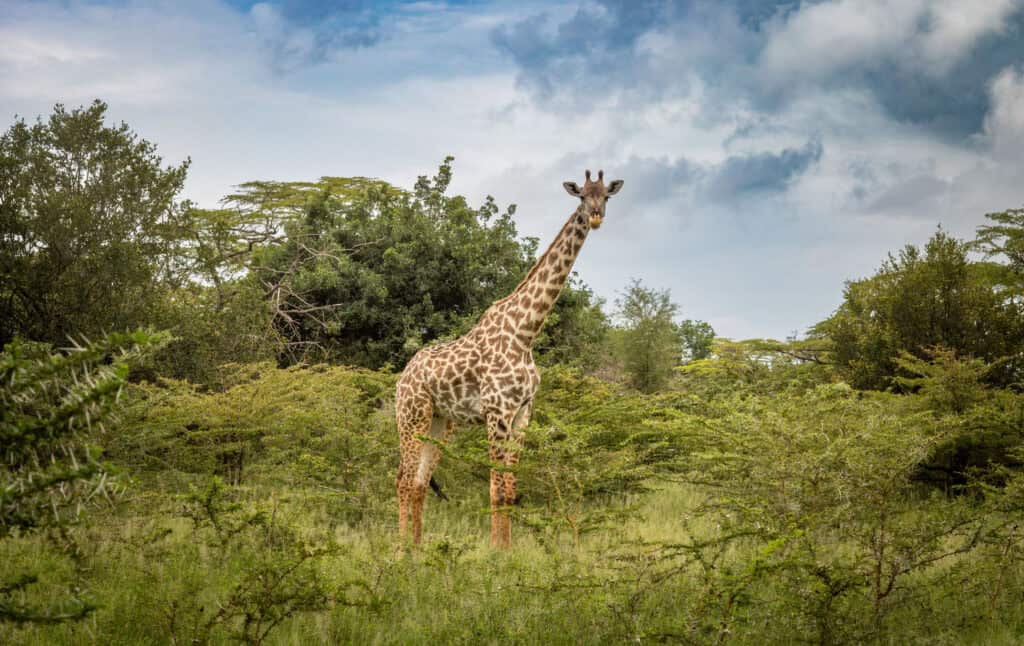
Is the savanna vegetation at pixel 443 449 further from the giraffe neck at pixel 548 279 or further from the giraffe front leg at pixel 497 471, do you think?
the giraffe neck at pixel 548 279

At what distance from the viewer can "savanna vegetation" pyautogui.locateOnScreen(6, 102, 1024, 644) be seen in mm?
4816

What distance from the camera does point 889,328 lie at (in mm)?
15352

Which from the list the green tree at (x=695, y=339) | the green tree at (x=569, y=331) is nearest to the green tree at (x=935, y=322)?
the green tree at (x=569, y=331)

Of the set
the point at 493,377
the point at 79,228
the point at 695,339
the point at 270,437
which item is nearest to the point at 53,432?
the point at 493,377

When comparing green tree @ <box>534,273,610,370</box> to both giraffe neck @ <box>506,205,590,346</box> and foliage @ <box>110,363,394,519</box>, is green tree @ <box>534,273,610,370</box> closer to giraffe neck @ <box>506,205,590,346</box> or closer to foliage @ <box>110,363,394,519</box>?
foliage @ <box>110,363,394,519</box>

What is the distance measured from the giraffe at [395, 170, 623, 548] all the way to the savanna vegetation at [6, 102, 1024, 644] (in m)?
0.48

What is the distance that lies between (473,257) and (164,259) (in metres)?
7.97

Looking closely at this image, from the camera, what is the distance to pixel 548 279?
8898 mm

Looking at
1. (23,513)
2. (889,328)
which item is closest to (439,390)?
(23,513)

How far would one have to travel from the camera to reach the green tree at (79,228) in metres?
11.9

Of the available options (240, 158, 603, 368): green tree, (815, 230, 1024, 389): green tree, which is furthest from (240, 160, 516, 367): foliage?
(815, 230, 1024, 389): green tree

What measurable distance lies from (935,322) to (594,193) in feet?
31.2

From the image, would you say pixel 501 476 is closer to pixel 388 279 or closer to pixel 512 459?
pixel 512 459

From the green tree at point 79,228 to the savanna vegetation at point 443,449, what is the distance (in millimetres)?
40
